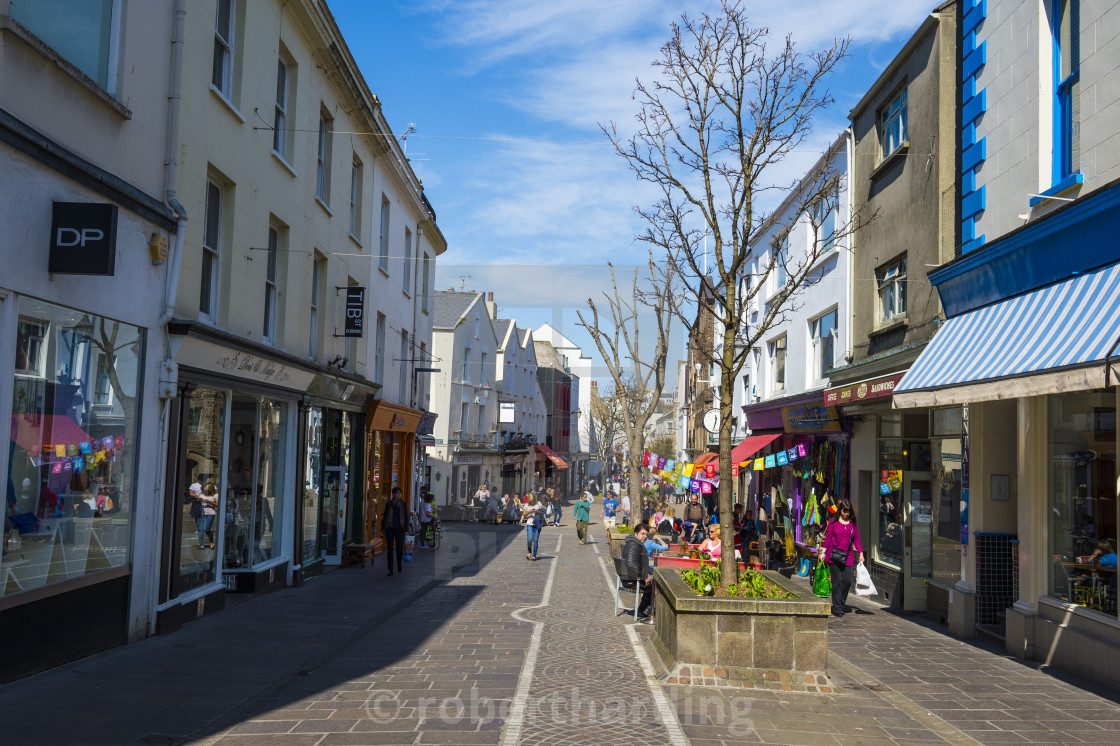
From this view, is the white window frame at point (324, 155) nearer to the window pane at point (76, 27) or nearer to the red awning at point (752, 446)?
the window pane at point (76, 27)

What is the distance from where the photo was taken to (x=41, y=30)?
787cm

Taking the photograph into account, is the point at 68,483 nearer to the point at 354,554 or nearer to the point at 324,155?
the point at 324,155

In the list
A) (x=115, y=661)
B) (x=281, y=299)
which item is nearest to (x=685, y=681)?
(x=115, y=661)

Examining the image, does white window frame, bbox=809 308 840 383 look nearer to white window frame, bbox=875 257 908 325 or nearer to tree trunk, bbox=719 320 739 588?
white window frame, bbox=875 257 908 325

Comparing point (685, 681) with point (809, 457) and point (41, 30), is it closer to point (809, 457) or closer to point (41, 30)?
point (41, 30)

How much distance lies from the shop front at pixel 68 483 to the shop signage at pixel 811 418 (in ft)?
41.4

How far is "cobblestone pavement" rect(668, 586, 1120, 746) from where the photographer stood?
6.80m

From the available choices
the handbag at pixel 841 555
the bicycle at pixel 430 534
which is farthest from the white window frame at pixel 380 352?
the handbag at pixel 841 555

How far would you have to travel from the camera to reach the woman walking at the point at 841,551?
13000 millimetres

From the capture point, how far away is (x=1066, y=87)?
33.2 feet

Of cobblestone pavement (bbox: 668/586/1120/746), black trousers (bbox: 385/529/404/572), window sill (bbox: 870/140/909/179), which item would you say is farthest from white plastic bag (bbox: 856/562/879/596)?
black trousers (bbox: 385/529/404/572)

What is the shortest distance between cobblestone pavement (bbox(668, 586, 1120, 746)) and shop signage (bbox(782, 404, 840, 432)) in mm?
7712

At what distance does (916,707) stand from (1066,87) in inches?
285

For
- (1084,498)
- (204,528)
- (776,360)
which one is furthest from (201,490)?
(776,360)
